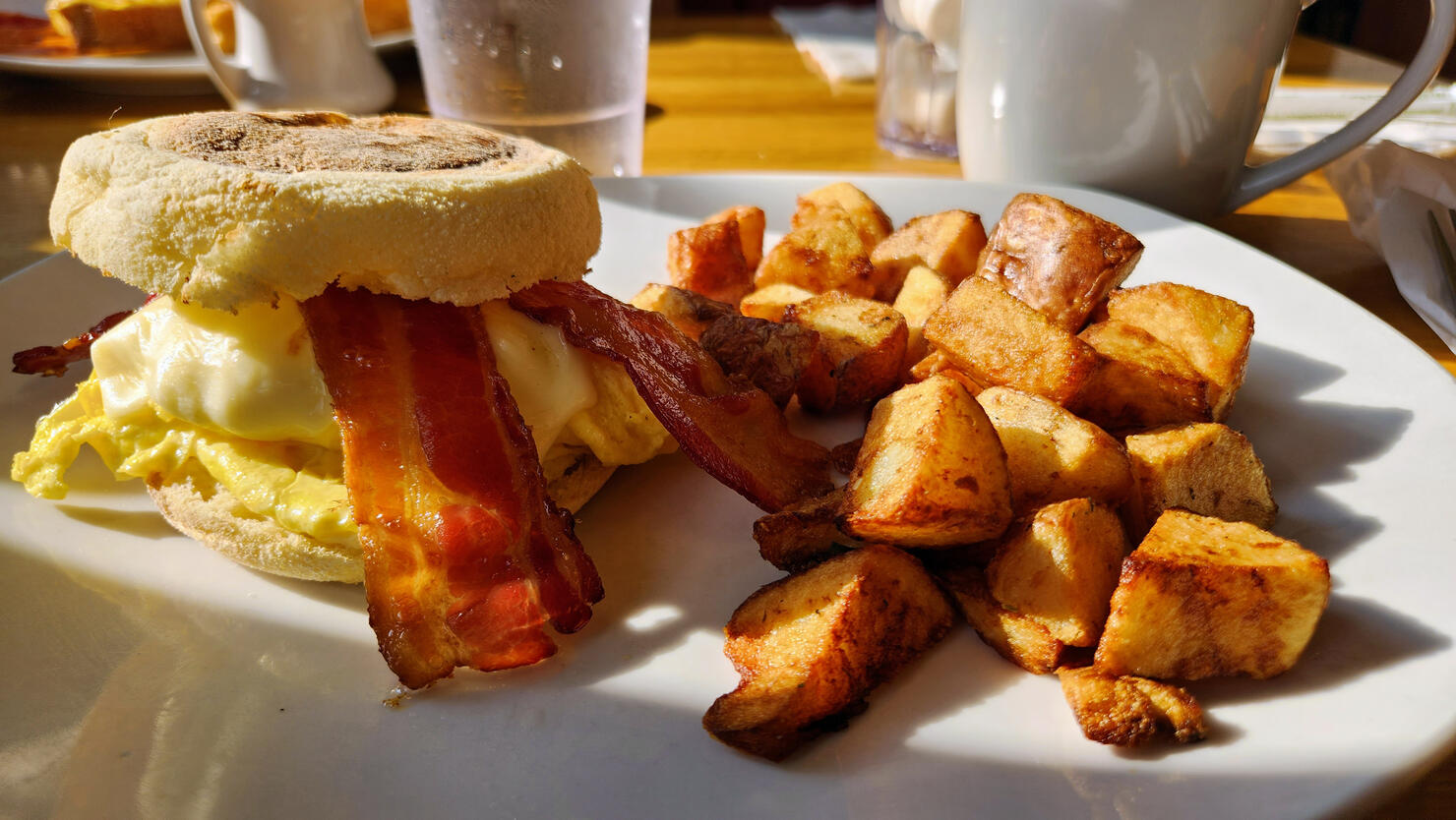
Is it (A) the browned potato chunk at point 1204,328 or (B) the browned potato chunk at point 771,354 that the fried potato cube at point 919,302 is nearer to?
(B) the browned potato chunk at point 771,354

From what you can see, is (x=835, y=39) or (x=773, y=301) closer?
(x=773, y=301)

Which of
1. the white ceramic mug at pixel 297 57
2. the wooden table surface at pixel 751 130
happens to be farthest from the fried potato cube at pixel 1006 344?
the white ceramic mug at pixel 297 57

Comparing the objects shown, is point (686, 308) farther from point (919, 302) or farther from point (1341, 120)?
point (1341, 120)

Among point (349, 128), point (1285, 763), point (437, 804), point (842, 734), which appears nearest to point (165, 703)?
point (437, 804)

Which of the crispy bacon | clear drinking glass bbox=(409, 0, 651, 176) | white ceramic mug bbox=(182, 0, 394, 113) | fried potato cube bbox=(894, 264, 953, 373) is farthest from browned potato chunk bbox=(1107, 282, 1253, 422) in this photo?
white ceramic mug bbox=(182, 0, 394, 113)

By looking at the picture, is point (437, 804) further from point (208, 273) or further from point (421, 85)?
point (421, 85)

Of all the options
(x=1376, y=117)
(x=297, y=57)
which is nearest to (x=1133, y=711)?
(x=1376, y=117)

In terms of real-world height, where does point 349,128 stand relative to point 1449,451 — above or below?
above
